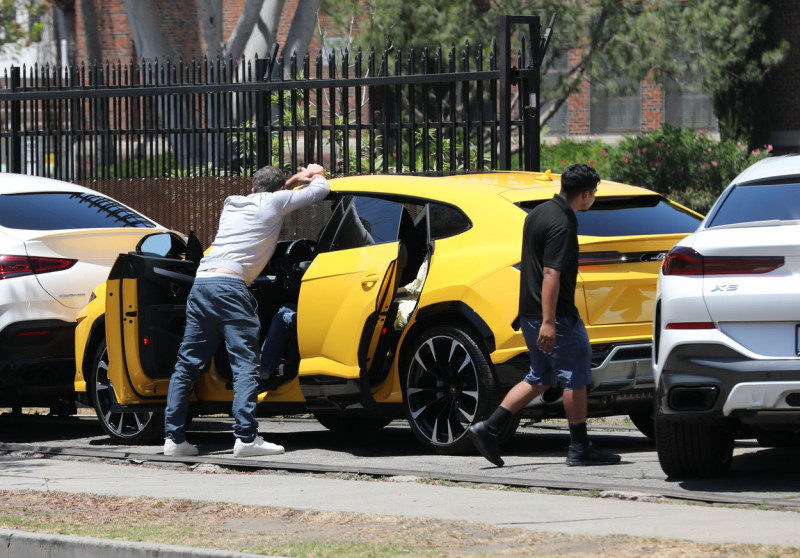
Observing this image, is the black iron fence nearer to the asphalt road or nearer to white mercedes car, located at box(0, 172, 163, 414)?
the asphalt road

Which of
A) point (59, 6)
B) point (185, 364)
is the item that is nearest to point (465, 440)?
point (185, 364)

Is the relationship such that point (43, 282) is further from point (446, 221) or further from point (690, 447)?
point (690, 447)

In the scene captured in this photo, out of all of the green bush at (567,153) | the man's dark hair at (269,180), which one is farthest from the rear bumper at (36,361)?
the green bush at (567,153)

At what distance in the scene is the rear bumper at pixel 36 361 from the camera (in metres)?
10.7

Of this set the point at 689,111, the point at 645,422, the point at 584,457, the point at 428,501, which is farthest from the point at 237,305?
the point at 689,111

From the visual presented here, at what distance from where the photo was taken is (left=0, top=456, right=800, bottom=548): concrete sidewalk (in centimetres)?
638

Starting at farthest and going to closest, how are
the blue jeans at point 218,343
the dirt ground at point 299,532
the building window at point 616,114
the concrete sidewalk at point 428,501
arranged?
the building window at point 616,114, the blue jeans at point 218,343, the concrete sidewalk at point 428,501, the dirt ground at point 299,532

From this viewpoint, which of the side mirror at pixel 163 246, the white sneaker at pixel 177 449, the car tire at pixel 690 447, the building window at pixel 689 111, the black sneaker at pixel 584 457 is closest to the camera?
the car tire at pixel 690 447

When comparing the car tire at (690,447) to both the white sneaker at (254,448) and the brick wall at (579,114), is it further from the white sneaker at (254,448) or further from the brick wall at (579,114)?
the brick wall at (579,114)

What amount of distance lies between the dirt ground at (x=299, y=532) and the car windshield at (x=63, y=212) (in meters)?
3.42

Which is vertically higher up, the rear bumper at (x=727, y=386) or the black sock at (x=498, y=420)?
the rear bumper at (x=727, y=386)

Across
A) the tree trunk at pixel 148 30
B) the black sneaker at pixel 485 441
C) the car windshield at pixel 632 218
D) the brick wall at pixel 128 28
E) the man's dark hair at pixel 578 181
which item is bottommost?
the black sneaker at pixel 485 441

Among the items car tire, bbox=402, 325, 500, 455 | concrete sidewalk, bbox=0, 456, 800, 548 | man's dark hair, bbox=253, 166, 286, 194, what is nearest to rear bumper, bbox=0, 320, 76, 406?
concrete sidewalk, bbox=0, 456, 800, 548

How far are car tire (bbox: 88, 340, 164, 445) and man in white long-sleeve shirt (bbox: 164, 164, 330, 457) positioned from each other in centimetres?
61
